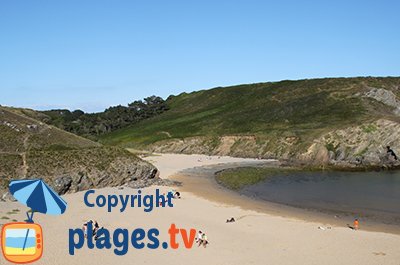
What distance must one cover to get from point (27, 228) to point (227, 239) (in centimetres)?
1637

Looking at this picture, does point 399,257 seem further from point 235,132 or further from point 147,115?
point 147,115

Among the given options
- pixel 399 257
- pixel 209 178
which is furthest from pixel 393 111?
pixel 399 257

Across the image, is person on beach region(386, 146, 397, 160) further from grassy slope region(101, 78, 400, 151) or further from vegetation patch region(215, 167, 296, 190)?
vegetation patch region(215, 167, 296, 190)

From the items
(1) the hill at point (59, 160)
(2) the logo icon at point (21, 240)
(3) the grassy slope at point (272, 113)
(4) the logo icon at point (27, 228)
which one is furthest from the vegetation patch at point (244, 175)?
(2) the logo icon at point (21, 240)

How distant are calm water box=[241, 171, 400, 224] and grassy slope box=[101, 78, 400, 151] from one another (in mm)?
26452

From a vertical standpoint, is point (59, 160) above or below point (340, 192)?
above

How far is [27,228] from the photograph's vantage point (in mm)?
22219

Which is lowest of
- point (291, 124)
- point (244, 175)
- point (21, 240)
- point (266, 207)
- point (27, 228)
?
point (266, 207)

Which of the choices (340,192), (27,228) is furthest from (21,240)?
(340,192)

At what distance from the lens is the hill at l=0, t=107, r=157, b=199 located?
5222 cm

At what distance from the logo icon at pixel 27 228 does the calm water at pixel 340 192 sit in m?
30.8

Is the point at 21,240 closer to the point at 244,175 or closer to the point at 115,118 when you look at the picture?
the point at 244,175

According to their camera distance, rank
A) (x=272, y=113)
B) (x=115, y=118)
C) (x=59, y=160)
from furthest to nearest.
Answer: (x=115, y=118) < (x=272, y=113) < (x=59, y=160)

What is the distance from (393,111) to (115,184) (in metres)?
87.5
